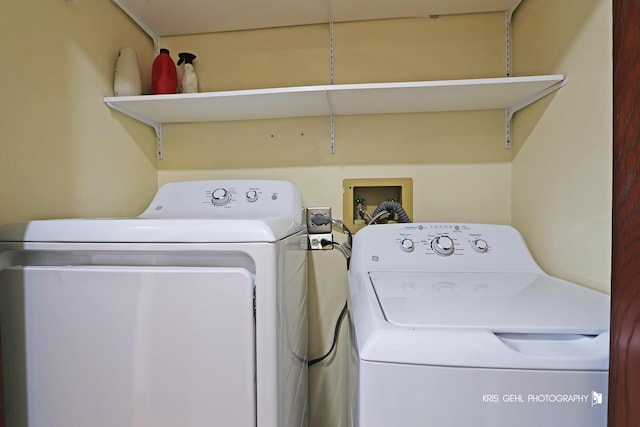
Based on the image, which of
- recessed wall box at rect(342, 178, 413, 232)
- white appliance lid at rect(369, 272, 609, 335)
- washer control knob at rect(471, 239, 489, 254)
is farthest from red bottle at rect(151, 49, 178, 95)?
washer control knob at rect(471, 239, 489, 254)

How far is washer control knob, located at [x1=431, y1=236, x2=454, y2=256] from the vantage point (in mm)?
1096

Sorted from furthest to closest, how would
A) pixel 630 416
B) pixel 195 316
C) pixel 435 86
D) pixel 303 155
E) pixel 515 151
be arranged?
1. pixel 303 155
2. pixel 515 151
3. pixel 435 86
4. pixel 195 316
5. pixel 630 416

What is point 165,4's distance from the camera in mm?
1269

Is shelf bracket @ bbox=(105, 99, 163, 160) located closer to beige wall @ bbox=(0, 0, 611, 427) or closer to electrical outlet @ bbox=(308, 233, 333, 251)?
beige wall @ bbox=(0, 0, 611, 427)

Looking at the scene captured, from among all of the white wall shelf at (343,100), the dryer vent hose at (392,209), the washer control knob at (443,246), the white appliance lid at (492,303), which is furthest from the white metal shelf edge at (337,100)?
the white appliance lid at (492,303)

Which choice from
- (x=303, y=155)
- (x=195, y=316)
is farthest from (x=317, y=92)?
(x=195, y=316)

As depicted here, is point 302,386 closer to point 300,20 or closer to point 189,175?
point 189,175

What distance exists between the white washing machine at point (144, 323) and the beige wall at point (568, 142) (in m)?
0.90

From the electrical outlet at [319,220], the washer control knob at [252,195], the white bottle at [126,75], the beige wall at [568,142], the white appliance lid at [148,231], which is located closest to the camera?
the white appliance lid at [148,231]

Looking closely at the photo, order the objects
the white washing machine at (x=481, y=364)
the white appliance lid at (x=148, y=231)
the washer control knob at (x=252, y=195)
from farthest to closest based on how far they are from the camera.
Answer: the washer control knob at (x=252, y=195) < the white appliance lid at (x=148, y=231) < the white washing machine at (x=481, y=364)

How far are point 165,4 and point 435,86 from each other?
114 centimetres

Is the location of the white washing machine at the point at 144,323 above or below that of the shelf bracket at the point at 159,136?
below

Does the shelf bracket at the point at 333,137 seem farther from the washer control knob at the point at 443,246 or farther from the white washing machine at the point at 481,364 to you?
the white washing machine at the point at 481,364

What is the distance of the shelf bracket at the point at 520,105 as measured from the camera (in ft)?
3.42
